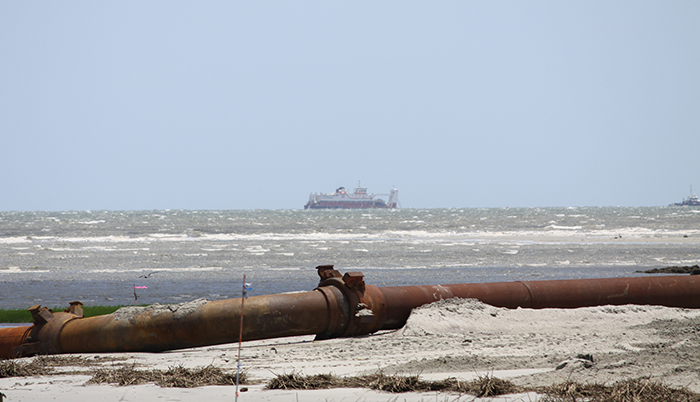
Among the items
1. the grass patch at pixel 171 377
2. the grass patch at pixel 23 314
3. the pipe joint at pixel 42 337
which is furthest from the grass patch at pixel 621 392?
the grass patch at pixel 23 314

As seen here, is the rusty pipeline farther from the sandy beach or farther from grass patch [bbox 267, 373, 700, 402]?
grass patch [bbox 267, 373, 700, 402]

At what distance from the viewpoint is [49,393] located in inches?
161

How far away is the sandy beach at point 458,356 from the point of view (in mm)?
3908

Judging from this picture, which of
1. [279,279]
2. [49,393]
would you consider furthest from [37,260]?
[49,393]

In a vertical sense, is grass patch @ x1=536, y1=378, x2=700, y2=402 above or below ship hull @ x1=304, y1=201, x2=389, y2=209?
below

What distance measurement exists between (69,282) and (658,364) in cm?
1481

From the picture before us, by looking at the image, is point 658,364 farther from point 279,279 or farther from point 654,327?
point 279,279

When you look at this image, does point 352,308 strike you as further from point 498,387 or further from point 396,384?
point 498,387

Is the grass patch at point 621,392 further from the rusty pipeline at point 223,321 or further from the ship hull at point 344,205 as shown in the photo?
the ship hull at point 344,205

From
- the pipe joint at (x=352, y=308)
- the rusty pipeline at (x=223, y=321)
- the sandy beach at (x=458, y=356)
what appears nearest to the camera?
the sandy beach at (x=458, y=356)

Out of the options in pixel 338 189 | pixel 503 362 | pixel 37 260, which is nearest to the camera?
pixel 503 362

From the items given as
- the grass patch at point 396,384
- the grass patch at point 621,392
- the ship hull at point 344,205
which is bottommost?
the grass patch at point 396,384

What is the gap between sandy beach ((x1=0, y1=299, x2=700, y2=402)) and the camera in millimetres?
3908

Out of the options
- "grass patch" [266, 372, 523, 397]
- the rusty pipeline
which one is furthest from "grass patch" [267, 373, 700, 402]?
the rusty pipeline
